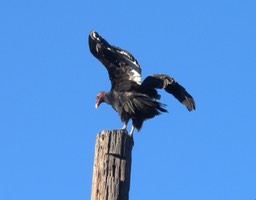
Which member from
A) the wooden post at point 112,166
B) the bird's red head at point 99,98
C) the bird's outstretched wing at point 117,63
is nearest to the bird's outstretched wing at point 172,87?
the bird's outstretched wing at point 117,63

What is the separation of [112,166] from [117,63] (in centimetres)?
440

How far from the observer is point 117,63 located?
8.34 metres

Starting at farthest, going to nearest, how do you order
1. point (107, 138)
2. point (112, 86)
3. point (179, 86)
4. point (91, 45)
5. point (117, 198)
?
point (112, 86)
point (91, 45)
point (179, 86)
point (107, 138)
point (117, 198)

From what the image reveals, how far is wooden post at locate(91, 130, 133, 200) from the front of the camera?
390cm

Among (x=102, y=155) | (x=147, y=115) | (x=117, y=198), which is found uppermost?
(x=147, y=115)

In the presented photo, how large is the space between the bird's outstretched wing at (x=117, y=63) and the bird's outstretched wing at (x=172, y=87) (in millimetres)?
299

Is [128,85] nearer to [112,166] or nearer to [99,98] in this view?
[99,98]

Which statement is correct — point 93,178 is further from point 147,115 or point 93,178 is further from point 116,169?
point 147,115

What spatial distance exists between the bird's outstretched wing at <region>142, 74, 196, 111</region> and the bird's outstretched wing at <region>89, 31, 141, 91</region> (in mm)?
299

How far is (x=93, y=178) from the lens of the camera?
158 inches

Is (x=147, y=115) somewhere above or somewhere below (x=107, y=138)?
above

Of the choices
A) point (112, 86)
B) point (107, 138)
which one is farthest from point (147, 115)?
point (107, 138)

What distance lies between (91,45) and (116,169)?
4.22 meters

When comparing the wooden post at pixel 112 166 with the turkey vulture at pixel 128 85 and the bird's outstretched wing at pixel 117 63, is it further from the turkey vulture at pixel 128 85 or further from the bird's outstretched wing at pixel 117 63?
the bird's outstretched wing at pixel 117 63
